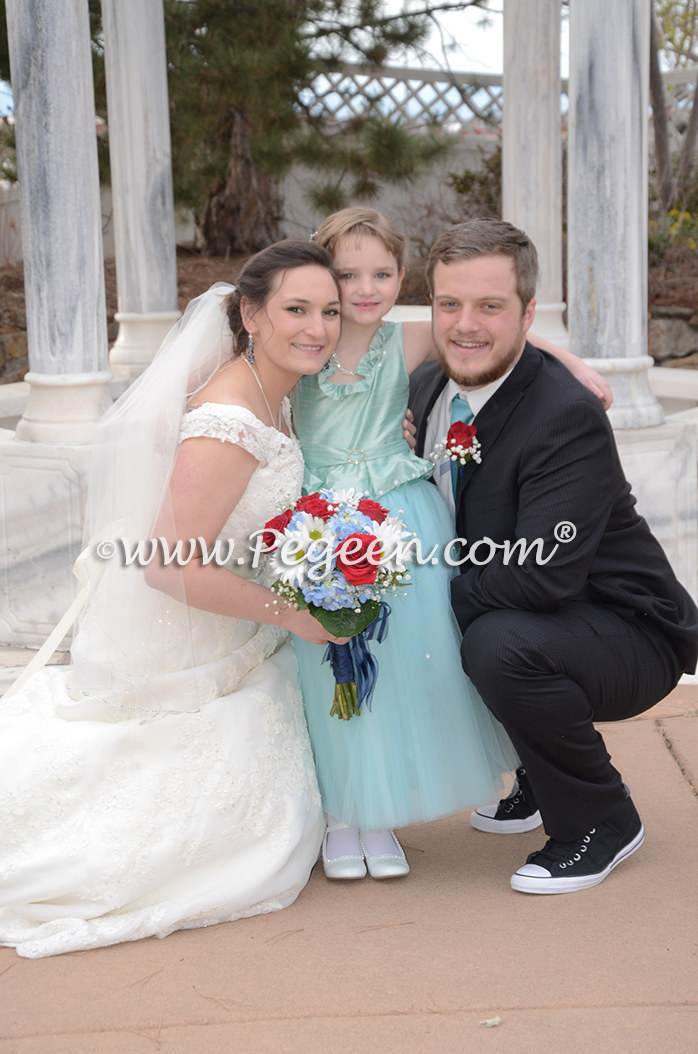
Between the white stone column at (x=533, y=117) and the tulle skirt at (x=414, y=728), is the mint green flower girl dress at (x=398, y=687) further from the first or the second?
the white stone column at (x=533, y=117)

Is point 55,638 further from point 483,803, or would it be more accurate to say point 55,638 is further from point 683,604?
point 683,604

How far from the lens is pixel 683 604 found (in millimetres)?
3123

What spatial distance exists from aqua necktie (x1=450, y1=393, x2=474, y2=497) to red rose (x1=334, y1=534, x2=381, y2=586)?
0.64 meters

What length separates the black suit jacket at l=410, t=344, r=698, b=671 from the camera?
2.91 meters

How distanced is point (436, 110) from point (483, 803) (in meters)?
9.65

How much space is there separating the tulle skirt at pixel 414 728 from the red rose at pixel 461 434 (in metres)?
0.23

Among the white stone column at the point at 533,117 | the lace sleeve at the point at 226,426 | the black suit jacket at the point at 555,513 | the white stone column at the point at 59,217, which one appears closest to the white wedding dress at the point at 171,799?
the lace sleeve at the point at 226,426

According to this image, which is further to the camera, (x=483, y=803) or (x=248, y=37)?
(x=248, y=37)

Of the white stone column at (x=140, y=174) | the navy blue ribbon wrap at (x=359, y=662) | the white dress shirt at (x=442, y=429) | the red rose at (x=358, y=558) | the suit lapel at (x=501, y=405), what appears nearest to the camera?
the red rose at (x=358, y=558)

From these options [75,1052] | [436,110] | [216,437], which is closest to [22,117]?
[216,437]

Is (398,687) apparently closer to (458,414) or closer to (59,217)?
(458,414)

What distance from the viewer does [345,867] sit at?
10.1ft

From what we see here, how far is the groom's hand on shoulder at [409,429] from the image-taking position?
327cm

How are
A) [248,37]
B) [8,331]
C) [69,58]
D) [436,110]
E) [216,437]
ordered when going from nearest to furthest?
1. [216,437]
2. [69,58]
3. [248,37]
4. [8,331]
5. [436,110]
